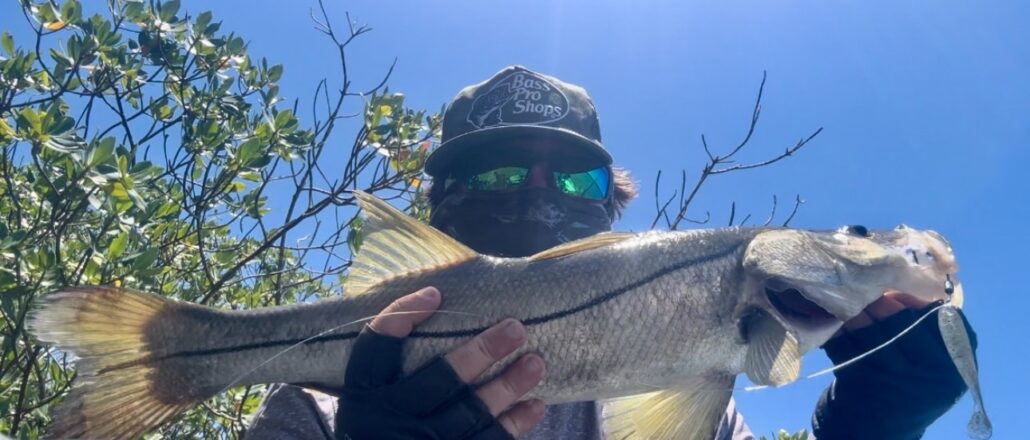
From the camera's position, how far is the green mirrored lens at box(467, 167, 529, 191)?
3.21 m

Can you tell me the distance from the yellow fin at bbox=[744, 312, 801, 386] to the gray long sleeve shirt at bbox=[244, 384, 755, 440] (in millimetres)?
694

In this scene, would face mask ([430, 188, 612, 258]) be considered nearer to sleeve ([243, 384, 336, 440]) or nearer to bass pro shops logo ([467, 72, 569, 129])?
bass pro shops logo ([467, 72, 569, 129])

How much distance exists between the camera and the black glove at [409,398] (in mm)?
2139

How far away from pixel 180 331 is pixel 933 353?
95.5 inches

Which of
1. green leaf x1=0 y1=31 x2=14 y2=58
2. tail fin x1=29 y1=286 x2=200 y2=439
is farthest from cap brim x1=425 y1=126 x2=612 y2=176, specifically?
green leaf x1=0 y1=31 x2=14 y2=58

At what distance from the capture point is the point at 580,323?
218 cm

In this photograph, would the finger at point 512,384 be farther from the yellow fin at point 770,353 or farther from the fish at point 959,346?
the fish at point 959,346

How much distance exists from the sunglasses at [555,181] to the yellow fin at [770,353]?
119cm

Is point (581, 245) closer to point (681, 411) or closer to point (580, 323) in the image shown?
point (580, 323)

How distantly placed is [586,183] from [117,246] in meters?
2.03

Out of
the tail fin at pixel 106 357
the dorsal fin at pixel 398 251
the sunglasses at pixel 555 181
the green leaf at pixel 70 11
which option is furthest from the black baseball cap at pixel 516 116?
the green leaf at pixel 70 11

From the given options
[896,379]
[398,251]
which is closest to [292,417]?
[398,251]

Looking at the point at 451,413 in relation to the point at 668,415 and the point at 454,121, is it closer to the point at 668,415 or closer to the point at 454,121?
the point at 668,415

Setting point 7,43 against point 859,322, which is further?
point 7,43
